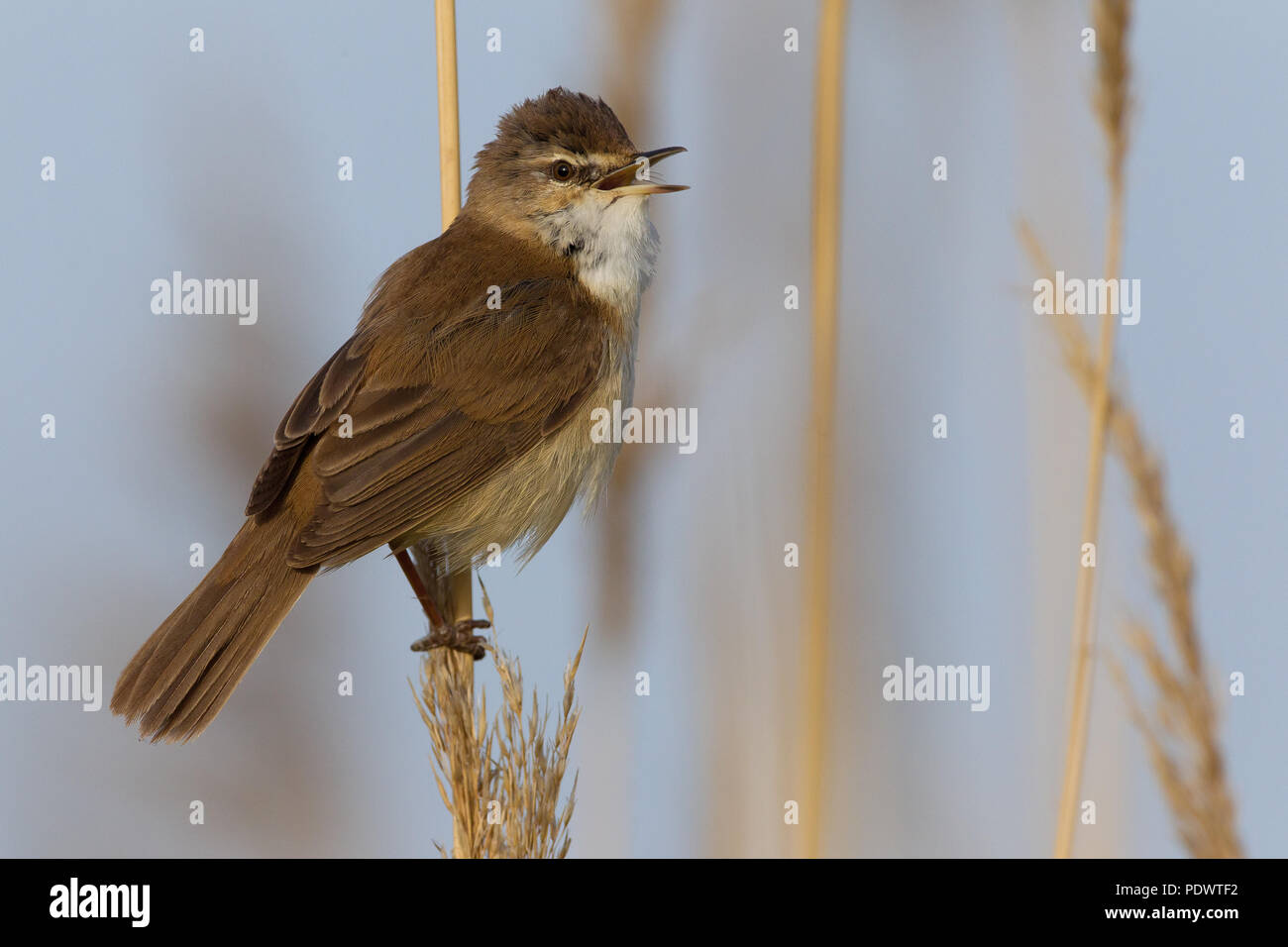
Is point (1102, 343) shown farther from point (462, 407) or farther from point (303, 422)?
point (303, 422)

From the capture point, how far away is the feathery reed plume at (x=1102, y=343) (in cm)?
232

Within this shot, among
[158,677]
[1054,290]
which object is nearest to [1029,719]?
[1054,290]

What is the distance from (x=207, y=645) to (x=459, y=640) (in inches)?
23.3

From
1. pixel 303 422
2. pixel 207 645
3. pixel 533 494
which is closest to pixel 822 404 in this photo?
pixel 533 494

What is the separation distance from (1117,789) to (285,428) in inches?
94.1

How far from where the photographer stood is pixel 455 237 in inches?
140

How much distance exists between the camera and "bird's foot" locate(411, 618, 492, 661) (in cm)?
285

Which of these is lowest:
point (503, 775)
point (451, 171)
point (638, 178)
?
point (503, 775)

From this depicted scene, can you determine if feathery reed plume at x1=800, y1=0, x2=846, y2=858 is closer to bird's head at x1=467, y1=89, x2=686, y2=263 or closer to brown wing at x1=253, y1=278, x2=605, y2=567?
bird's head at x1=467, y1=89, x2=686, y2=263

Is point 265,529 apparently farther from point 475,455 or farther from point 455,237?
point 455,237

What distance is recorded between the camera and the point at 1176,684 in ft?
6.53

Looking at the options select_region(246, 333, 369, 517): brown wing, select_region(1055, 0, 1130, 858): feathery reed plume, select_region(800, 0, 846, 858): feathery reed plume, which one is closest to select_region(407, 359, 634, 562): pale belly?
select_region(246, 333, 369, 517): brown wing

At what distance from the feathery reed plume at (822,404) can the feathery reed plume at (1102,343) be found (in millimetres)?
532

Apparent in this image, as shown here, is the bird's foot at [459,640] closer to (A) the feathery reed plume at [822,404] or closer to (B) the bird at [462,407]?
(B) the bird at [462,407]
